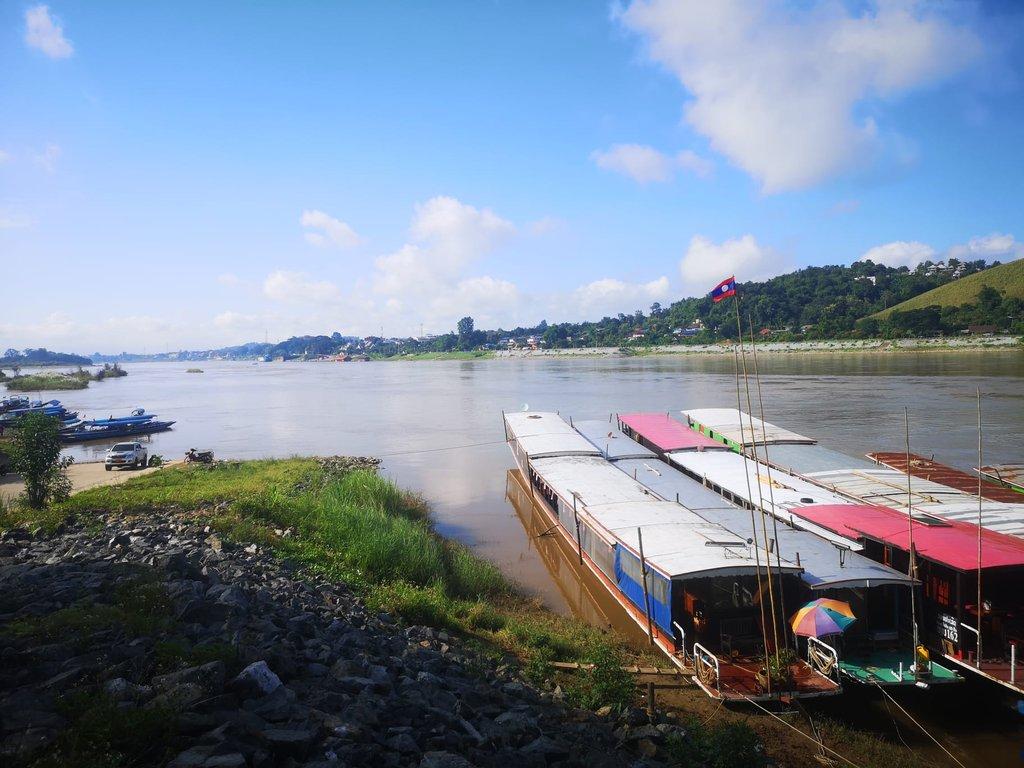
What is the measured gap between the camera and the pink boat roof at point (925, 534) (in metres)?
9.84

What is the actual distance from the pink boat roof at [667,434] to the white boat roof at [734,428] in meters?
0.65

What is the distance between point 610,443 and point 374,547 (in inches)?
495

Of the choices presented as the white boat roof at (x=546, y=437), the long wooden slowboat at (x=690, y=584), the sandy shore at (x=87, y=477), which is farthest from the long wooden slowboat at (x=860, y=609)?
the sandy shore at (x=87, y=477)

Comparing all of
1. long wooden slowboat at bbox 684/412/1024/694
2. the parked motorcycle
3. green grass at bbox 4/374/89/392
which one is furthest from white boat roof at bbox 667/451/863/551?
green grass at bbox 4/374/89/392

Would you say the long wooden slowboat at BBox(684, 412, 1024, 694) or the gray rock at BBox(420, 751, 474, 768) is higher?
the gray rock at BBox(420, 751, 474, 768)

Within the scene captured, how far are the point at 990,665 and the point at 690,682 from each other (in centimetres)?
477

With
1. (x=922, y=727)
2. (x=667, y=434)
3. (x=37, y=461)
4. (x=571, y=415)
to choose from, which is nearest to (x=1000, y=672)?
(x=922, y=727)

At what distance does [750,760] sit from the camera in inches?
273

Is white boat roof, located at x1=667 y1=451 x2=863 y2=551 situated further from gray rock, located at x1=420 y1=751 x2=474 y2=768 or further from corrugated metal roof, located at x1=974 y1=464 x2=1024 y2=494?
gray rock, located at x1=420 y1=751 x2=474 y2=768

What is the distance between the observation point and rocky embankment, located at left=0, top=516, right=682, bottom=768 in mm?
4602

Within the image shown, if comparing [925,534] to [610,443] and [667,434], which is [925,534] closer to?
[610,443]

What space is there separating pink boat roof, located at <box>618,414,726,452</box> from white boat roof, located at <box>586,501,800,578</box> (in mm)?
8998

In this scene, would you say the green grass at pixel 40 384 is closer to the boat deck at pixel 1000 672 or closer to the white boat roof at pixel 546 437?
the white boat roof at pixel 546 437

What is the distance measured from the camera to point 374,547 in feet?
43.3
